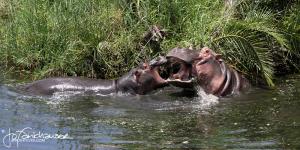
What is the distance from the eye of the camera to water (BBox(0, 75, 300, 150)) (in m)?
6.72

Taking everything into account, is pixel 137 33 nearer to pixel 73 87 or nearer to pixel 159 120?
pixel 73 87

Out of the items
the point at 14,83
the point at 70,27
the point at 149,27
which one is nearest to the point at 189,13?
the point at 149,27

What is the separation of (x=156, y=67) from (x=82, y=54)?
1553 mm

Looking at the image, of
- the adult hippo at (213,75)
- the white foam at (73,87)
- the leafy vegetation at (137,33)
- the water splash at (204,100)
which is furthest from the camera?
the leafy vegetation at (137,33)

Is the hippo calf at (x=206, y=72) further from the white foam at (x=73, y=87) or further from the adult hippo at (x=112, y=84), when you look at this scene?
the white foam at (x=73, y=87)

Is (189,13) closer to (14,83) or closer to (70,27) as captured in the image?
(70,27)

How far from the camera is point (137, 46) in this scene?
10.5 metres

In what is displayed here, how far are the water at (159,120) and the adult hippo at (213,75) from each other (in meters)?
0.29

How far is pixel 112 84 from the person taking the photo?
9.79 metres

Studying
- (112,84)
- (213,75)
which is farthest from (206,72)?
(112,84)

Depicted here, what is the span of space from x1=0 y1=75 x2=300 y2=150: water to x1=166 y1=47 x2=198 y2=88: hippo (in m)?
0.24

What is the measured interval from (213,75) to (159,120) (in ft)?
6.46

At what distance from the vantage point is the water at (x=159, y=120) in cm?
672

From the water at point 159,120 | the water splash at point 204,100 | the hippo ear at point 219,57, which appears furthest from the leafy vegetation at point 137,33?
the water splash at point 204,100
